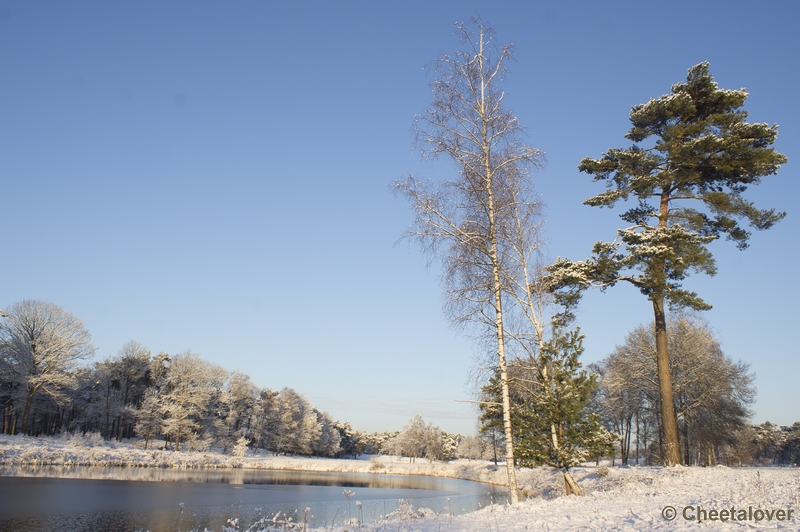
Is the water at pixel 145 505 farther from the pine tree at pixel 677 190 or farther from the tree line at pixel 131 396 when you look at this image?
the tree line at pixel 131 396

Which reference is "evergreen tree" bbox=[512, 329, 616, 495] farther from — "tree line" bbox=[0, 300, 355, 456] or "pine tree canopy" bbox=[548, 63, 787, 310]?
"tree line" bbox=[0, 300, 355, 456]

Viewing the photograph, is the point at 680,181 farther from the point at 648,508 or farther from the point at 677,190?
the point at 648,508

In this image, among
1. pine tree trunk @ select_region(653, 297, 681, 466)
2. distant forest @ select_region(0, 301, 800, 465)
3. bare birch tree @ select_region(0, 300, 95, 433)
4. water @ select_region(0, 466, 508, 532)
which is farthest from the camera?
bare birch tree @ select_region(0, 300, 95, 433)

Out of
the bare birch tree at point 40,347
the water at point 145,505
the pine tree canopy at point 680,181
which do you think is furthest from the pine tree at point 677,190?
the bare birch tree at point 40,347

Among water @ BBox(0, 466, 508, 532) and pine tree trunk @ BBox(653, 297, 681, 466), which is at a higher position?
pine tree trunk @ BBox(653, 297, 681, 466)

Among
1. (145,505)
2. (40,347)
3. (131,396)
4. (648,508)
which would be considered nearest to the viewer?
(648,508)

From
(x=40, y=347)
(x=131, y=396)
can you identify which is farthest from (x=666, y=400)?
(x=131, y=396)

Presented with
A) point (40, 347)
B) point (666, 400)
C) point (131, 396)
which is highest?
point (40, 347)

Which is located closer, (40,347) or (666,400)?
(666,400)

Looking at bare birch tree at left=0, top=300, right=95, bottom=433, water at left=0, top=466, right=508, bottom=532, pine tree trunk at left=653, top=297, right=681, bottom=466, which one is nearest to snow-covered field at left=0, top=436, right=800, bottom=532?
pine tree trunk at left=653, top=297, right=681, bottom=466

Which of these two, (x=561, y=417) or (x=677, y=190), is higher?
(x=677, y=190)

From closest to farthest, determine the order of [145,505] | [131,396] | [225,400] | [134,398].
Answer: [145,505], [131,396], [134,398], [225,400]

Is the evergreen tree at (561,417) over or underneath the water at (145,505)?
over

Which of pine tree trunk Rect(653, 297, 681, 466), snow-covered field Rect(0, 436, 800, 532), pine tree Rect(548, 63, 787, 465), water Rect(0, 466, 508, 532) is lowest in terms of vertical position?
water Rect(0, 466, 508, 532)
